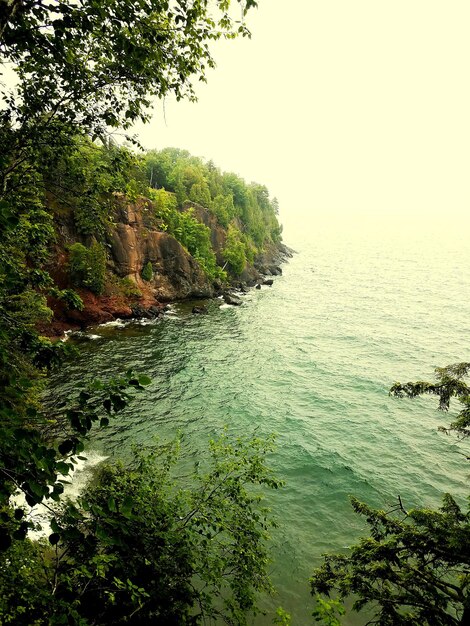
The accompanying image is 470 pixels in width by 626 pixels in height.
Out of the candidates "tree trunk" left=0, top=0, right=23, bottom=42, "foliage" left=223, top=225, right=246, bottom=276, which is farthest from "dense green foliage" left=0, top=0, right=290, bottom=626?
"foliage" left=223, top=225, right=246, bottom=276

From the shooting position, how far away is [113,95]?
19.7 feet

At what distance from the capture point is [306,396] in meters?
28.4

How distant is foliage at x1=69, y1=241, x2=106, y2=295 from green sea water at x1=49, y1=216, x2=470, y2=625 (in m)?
5.77

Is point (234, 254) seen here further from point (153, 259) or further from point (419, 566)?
point (419, 566)

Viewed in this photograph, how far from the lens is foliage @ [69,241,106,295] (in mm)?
37438

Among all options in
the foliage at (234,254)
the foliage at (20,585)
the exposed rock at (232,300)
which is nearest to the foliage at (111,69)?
the foliage at (20,585)

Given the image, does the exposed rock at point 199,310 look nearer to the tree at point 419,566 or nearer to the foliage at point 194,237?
the foliage at point 194,237

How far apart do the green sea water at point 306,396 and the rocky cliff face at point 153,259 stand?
12.1 ft

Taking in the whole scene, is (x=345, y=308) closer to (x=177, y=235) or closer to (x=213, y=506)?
(x=177, y=235)

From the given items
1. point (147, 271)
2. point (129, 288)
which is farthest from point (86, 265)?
point (147, 271)

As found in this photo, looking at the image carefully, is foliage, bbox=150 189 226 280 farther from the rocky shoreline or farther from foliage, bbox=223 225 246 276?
foliage, bbox=223 225 246 276

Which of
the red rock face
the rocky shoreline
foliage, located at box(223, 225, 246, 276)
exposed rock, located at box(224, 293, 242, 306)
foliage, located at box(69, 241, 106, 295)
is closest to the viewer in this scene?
the rocky shoreline

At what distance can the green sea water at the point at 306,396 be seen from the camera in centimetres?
1805

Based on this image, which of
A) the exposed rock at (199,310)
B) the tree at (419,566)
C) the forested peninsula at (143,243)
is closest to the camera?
the forested peninsula at (143,243)
